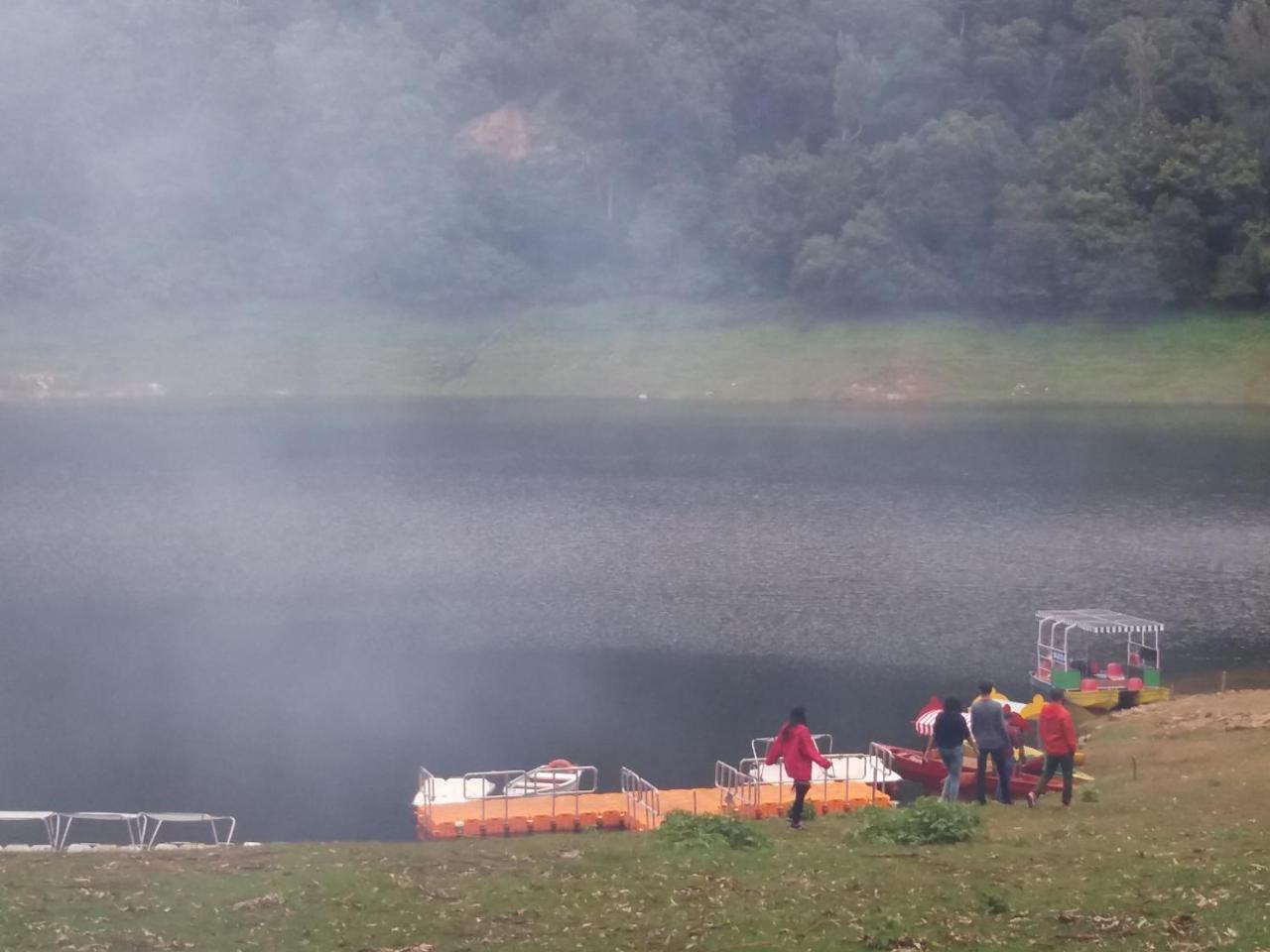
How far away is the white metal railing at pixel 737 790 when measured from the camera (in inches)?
859

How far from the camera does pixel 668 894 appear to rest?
40.7 ft

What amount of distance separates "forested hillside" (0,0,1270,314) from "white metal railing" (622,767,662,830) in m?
25.0

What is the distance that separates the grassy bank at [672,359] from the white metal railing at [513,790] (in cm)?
5310

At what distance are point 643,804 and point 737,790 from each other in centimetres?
155

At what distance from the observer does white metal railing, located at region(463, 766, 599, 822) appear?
22.0 meters

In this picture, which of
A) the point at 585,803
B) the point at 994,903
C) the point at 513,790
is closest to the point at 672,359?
the point at 513,790

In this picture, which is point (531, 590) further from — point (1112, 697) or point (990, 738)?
point (990, 738)

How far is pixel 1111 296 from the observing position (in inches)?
3356

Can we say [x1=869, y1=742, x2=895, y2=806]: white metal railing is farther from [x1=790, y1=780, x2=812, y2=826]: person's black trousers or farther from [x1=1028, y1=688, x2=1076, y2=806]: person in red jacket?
[x1=790, y1=780, x2=812, y2=826]: person's black trousers

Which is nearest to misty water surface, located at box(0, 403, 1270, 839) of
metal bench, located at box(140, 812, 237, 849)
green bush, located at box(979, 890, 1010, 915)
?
metal bench, located at box(140, 812, 237, 849)

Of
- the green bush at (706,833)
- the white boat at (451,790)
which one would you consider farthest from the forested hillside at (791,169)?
the green bush at (706,833)

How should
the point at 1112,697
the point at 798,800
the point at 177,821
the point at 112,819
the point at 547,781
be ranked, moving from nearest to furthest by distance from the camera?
the point at 798,800
the point at 177,821
the point at 112,819
the point at 547,781
the point at 1112,697

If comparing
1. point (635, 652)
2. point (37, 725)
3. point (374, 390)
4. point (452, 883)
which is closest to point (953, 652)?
point (635, 652)

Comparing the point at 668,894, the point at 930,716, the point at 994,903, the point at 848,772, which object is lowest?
the point at 848,772
